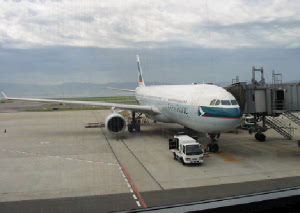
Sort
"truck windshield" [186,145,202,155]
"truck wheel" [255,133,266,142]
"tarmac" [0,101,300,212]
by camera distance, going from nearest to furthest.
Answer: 1. "tarmac" [0,101,300,212]
2. "truck windshield" [186,145,202,155]
3. "truck wheel" [255,133,266,142]

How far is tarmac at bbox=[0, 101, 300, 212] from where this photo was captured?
31.9 feet

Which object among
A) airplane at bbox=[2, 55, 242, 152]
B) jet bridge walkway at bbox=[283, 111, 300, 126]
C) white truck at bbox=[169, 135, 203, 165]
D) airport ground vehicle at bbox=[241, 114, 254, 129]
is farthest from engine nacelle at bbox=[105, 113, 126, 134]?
airport ground vehicle at bbox=[241, 114, 254, 129]

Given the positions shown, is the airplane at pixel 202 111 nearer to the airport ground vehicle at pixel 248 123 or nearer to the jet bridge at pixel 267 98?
the jet bridge at pixel 267 98

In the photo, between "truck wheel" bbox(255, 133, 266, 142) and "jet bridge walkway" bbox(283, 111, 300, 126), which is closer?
"jet bridge walkway" bbox(283, 111, 300, 126)

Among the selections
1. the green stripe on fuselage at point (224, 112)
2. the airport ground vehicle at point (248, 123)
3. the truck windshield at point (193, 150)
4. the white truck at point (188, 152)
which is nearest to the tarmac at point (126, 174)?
the white truck at point (188, 152)

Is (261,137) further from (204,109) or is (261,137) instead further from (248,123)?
(204,109)

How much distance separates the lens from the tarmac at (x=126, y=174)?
9.73m

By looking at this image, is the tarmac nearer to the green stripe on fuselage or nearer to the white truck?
the white truck

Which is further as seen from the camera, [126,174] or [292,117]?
[292,117]

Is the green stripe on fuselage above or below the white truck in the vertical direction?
above

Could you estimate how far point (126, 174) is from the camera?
42.9ft

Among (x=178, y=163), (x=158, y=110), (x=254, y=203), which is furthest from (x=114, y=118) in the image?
(x=254, y=203)

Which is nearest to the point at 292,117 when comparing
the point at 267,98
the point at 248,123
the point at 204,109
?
the point at 267,98

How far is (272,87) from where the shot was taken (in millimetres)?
18047
